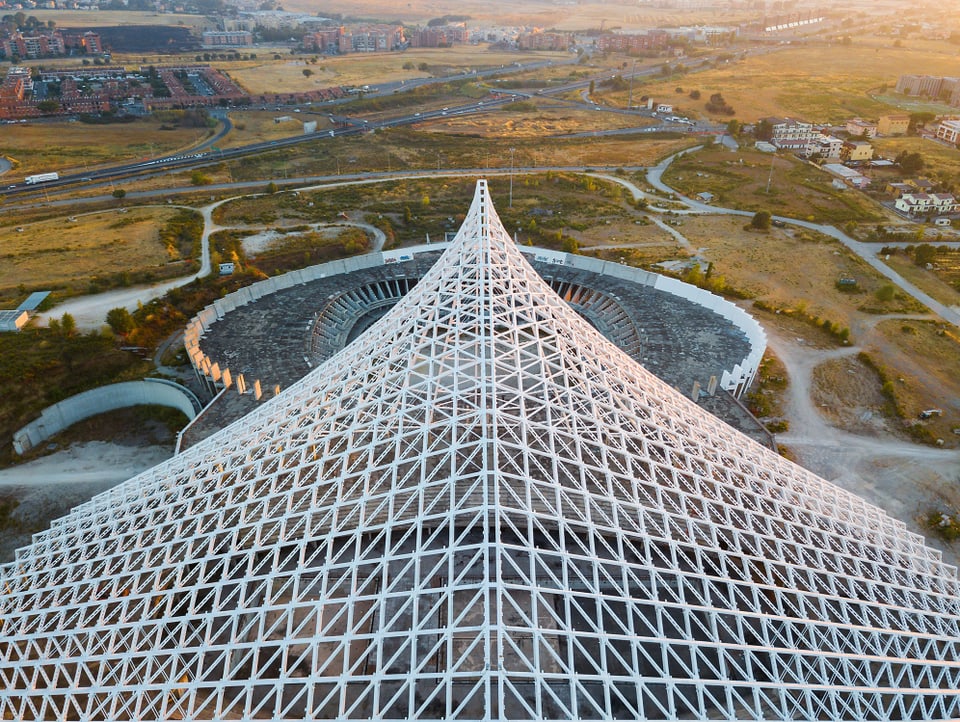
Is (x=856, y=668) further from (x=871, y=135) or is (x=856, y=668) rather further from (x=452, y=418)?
(x=871, y=135)

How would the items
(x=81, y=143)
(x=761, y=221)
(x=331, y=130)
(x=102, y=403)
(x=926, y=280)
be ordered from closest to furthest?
1. (x=102, y=403)
2. (x=926, y=280)
3. (x=761, y=221)
4. (x=81, y=143)
5. (x=331, y=130)

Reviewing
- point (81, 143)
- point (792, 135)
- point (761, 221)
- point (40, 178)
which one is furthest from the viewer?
point (792, 135)

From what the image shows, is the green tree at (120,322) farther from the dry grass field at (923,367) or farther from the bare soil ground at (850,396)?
the dry grass field at (923,367)

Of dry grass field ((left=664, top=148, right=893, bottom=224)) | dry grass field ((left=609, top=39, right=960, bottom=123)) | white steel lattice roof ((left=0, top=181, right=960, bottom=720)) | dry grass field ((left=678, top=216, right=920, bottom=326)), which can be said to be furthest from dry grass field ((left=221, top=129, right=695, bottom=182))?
white steel lattice roof ((left=0, top=181, right=960, bottom=720))

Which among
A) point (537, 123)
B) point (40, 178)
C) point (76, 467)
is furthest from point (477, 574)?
point (537, 123)

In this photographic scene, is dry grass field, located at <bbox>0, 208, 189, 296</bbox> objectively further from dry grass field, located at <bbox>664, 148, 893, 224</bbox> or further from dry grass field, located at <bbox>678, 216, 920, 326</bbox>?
dry grass field, located at <bbox>664, 148, 893, 224</bbox>

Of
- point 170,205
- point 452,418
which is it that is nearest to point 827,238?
point 452,418

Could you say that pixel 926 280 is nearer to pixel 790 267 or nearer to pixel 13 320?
pixel 790 267
